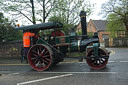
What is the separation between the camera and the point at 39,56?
6.39 m

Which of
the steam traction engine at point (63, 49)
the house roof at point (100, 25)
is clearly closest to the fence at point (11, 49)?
the steam traction engine at point (63, 49)

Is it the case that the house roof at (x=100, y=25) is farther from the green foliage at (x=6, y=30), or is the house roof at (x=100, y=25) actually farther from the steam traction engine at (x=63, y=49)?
the steam traction engine at (x=63, y=49)

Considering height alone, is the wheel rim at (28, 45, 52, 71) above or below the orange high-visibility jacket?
below

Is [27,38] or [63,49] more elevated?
[27,38]

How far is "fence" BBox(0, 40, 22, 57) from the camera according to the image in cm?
1129

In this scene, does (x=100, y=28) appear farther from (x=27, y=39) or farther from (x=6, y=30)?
(x=27, y=39)

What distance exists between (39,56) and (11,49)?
5.93 m

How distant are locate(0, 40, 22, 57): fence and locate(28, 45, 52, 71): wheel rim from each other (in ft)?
16.7

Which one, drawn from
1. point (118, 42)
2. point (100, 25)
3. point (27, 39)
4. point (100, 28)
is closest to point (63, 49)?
point (27, 39)

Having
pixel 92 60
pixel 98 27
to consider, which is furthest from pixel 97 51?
pixel 98 27

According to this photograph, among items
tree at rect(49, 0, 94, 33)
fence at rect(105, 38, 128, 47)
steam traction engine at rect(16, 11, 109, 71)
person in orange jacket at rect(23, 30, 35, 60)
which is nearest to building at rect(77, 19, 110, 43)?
fence at rect(105, 38, 128, 47)

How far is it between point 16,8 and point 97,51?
7934 mm

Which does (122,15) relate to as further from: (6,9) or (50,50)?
(50,50)

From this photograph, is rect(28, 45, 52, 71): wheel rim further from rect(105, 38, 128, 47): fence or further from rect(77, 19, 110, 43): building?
rect(77, 19, 110, 43): building
